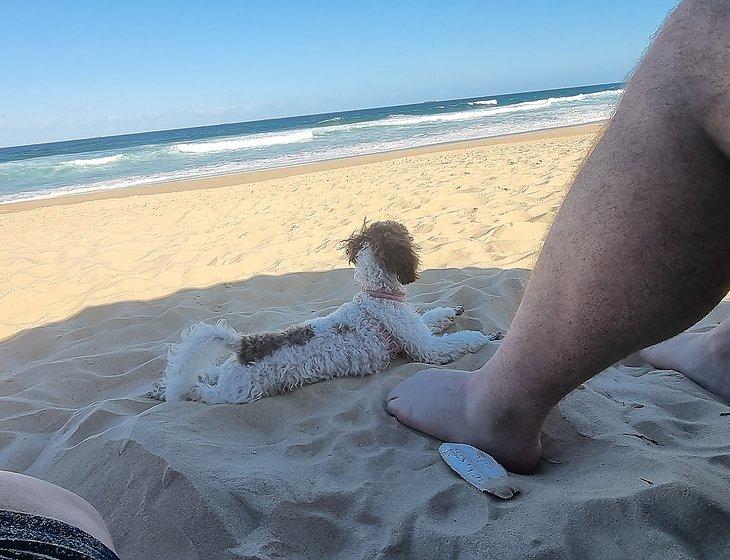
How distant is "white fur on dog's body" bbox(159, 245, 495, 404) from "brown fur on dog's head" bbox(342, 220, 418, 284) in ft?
0.15

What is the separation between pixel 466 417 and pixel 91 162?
23784mm

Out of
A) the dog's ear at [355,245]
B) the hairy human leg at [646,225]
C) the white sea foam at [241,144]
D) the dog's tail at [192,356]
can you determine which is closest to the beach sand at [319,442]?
the dog's tail at [192,356]

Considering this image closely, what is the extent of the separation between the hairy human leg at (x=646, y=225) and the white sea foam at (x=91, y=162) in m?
23.3

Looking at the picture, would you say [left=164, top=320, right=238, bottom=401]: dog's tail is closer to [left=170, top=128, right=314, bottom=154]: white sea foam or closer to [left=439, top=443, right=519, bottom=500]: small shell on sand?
[left=439, top=443, right=519, bottom=500]: small shell on sand

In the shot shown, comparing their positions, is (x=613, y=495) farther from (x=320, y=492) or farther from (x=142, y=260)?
(x=142, y=260)

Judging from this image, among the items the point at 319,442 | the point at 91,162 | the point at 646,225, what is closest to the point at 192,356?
the point at 319,442

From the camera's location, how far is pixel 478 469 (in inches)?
62.7

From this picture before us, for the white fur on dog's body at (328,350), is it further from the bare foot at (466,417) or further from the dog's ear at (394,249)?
the bare foot at (466,417)

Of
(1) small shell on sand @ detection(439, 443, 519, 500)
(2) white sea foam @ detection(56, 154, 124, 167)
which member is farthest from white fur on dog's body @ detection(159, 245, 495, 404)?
(2) white sea foam @ detection(56, 154, 124, 167)

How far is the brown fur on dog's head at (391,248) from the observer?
2.78 metres

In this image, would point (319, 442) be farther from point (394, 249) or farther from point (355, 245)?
point (355, 245)

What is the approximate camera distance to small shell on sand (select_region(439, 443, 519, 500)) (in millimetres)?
1526

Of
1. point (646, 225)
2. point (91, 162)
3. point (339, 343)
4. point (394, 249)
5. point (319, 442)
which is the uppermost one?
point (91, 162)

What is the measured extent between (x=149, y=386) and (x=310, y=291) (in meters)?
1.48
